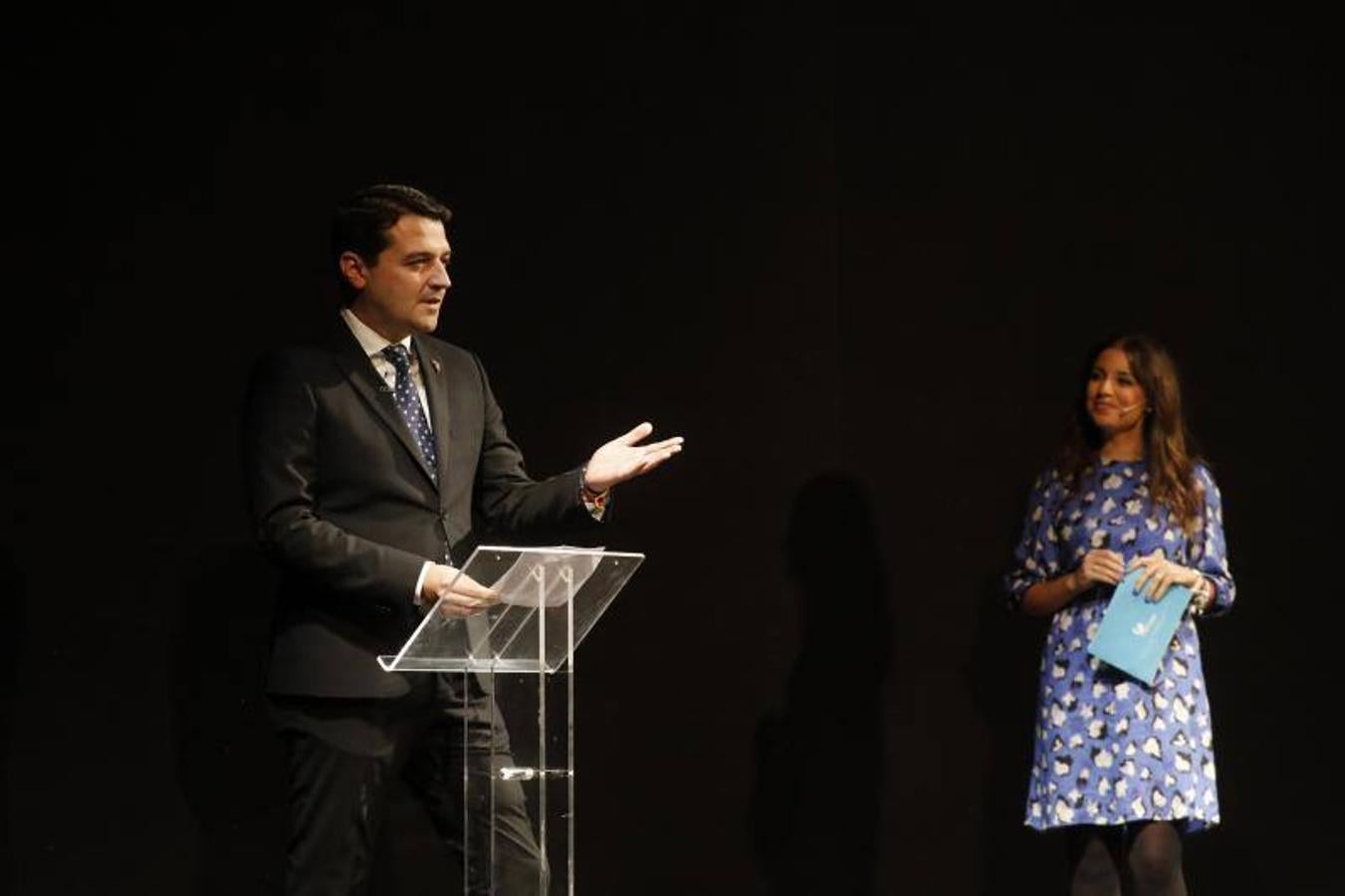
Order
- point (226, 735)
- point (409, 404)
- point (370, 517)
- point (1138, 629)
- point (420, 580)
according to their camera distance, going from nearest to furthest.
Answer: point (420, 580), point (370, 517), point (409, 404), point (1138, 629), point (226, 735)

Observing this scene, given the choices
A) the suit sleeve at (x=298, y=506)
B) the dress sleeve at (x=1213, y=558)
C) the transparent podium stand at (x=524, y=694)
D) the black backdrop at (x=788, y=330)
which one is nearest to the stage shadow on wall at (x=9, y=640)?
the black backdrop at (x=788, y=330)

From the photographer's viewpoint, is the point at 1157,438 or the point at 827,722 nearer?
the point at 1157,438

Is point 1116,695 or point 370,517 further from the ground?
point 370,517

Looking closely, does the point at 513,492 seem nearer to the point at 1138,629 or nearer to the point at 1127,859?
the point at 1138,629

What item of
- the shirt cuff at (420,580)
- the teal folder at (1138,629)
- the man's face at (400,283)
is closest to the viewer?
the shirt cuff at (420,580)

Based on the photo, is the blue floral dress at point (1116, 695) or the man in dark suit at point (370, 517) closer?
the man in dark suit at point (370, 517)

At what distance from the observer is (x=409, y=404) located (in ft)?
11.9

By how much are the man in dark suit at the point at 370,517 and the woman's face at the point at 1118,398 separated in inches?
54.0

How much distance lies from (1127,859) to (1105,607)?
0.54 meters

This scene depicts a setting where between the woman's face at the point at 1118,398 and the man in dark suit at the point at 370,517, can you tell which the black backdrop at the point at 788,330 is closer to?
the woman's face at the point at 1118,398

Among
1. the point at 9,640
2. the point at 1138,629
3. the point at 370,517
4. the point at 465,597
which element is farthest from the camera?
the point at 9,640

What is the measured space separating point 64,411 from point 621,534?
133 cm

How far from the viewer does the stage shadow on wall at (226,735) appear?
14.2 feet

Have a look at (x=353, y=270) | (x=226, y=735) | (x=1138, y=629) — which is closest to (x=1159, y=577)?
(x=1138, y=629)
